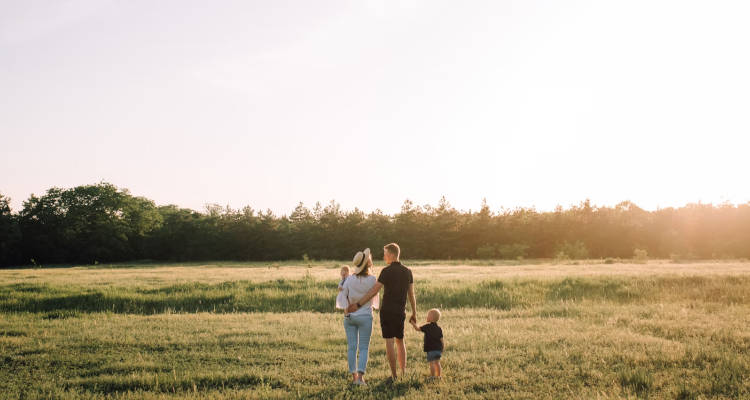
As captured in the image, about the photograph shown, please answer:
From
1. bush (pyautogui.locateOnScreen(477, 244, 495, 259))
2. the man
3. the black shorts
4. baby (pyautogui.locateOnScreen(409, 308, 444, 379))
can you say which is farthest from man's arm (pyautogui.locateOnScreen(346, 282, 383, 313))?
bush (pyautogui.locateOnScreen(477, 244, 495, 259))

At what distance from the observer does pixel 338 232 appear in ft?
249

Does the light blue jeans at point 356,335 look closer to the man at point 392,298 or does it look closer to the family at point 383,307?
the family at point 383,307

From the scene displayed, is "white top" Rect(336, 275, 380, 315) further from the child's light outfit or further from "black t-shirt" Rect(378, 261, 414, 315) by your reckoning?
"black t-shirt" Rect(378, 261, 414, 315)

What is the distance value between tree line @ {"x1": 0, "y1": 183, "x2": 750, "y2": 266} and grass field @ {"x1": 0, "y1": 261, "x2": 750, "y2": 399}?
142 ft

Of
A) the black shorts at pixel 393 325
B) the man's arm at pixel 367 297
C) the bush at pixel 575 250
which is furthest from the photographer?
the bush at pixel 575 250

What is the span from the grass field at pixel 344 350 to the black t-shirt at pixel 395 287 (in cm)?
125

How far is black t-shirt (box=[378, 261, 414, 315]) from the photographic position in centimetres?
820

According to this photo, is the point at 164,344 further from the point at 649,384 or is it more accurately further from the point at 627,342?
the point at 627,342

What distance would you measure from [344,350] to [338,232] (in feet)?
214

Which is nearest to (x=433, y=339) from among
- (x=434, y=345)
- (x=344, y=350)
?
(x=434, y=345)

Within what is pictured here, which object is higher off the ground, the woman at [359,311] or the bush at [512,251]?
the woman at [359,311]

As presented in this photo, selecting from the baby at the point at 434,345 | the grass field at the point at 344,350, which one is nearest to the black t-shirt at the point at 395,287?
the baby at the point at 434,345

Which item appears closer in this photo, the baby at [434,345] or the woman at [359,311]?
the woman at [359,311]

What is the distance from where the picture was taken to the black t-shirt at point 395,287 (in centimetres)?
820
